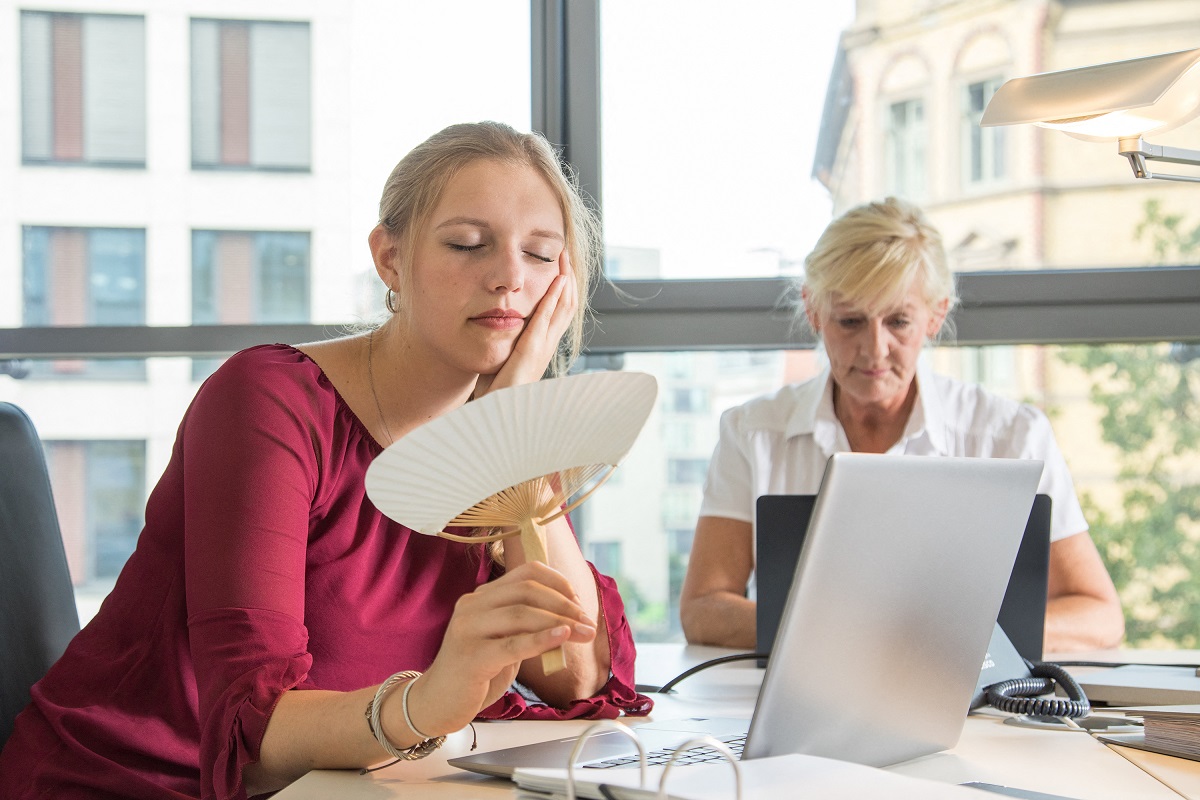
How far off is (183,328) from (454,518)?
2.04 m

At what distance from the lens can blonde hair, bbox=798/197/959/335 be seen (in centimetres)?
212

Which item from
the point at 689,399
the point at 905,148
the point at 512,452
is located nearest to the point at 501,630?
the point at 512,452

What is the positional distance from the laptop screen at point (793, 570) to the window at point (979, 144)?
1455mm

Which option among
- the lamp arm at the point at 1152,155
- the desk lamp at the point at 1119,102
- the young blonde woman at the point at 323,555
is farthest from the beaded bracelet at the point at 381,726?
the lamp arm at the point at 1152,155

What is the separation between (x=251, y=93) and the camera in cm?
275

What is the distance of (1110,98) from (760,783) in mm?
935

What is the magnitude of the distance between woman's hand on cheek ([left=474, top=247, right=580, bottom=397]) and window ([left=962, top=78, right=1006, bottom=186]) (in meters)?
1.61

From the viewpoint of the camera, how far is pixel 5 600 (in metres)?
1.33

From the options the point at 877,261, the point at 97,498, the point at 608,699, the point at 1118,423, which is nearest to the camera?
the point at 608,699

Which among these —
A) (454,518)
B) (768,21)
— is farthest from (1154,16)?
(454,518)

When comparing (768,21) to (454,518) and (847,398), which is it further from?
(454,518)

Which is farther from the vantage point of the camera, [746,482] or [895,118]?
[895,118]

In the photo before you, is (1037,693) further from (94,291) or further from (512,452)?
(94,291)

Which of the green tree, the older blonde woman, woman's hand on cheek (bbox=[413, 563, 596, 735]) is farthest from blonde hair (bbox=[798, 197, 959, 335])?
woman's hand on cheek (bbox=[413, 563, 596, 735])
